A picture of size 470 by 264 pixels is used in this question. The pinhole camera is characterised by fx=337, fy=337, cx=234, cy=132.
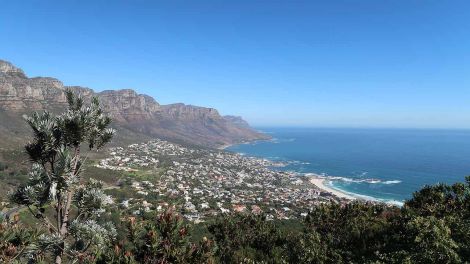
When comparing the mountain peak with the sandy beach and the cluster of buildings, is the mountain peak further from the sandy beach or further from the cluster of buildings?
the sandy beach

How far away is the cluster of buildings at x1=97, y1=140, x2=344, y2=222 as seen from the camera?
235 ft

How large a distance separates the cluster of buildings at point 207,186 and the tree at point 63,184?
56136 millimetres

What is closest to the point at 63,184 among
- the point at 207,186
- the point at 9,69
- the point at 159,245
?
the point at 159,245

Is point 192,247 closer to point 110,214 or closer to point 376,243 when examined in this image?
point 376,243

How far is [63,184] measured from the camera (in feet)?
22.0

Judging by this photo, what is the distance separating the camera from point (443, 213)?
23047 mm

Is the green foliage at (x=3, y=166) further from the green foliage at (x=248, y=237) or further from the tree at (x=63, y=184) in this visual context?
the tree at (x=63, y=184)

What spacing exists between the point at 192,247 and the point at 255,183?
10253 cm

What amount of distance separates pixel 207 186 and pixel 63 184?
93.5 m

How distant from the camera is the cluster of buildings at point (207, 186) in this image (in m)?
71.8

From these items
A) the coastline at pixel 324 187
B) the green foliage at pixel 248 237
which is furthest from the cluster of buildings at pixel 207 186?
the green foliage at pixel 248 237

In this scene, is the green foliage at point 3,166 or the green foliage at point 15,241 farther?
the green foliage at point 3,166

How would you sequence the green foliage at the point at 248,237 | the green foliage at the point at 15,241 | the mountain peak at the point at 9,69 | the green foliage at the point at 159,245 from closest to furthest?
the green foliage at the point at 15,241, the green foliage at the point at 159,245, the green foliage at the point at 248,237, the mountain peak at the point at 9,69

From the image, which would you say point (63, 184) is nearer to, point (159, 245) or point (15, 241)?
point (15, 241)
